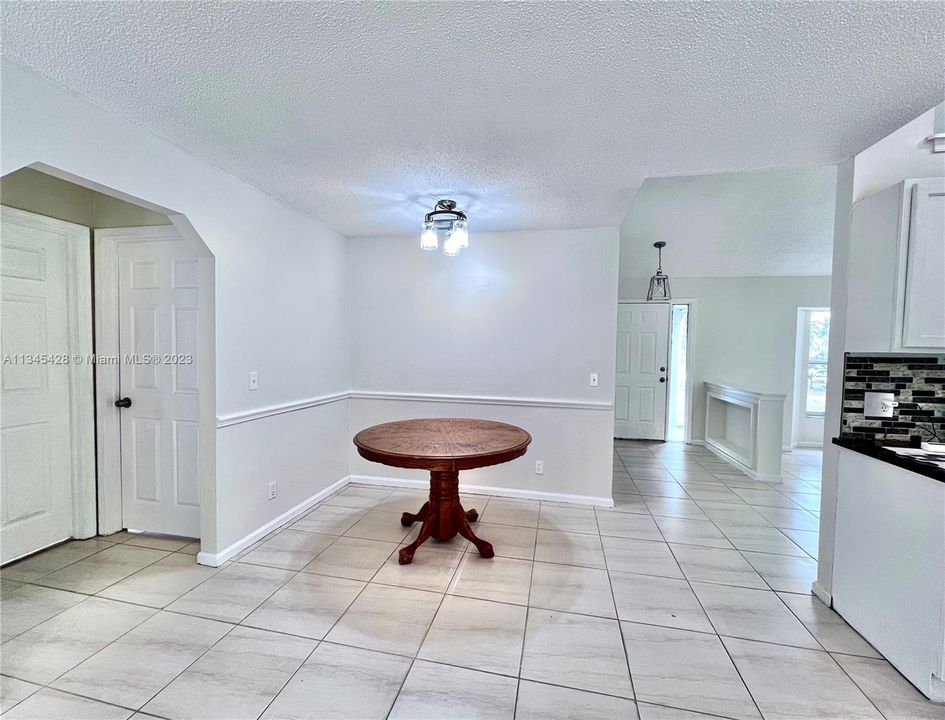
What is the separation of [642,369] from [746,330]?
137 cm

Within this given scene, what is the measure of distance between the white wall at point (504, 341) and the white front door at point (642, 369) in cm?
242

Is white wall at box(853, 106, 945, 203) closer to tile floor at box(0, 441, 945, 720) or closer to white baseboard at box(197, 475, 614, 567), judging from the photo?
tile floor at box(0, 441, 945, 720)

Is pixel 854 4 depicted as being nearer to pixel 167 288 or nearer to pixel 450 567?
pixel 450 567

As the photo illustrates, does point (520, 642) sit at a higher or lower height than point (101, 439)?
lower

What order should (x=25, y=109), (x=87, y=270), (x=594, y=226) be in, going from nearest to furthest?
(x=25, y=109) < (x=87, y=270) < (x=594, y=226)

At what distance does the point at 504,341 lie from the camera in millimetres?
3480

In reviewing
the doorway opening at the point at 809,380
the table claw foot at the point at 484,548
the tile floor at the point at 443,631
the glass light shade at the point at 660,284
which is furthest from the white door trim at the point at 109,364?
the doorway opening at the point at 809,380

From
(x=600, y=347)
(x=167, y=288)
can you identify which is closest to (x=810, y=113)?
(x=600, y=347)

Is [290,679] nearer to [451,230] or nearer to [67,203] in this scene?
[451,230]

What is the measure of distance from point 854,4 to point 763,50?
0.21 meters

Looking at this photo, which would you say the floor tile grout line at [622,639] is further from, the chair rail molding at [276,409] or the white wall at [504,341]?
the chair rail molding at [276,409]

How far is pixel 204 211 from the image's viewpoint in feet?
7.25

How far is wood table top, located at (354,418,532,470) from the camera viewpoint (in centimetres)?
212

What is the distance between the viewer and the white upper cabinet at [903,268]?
171 cm
